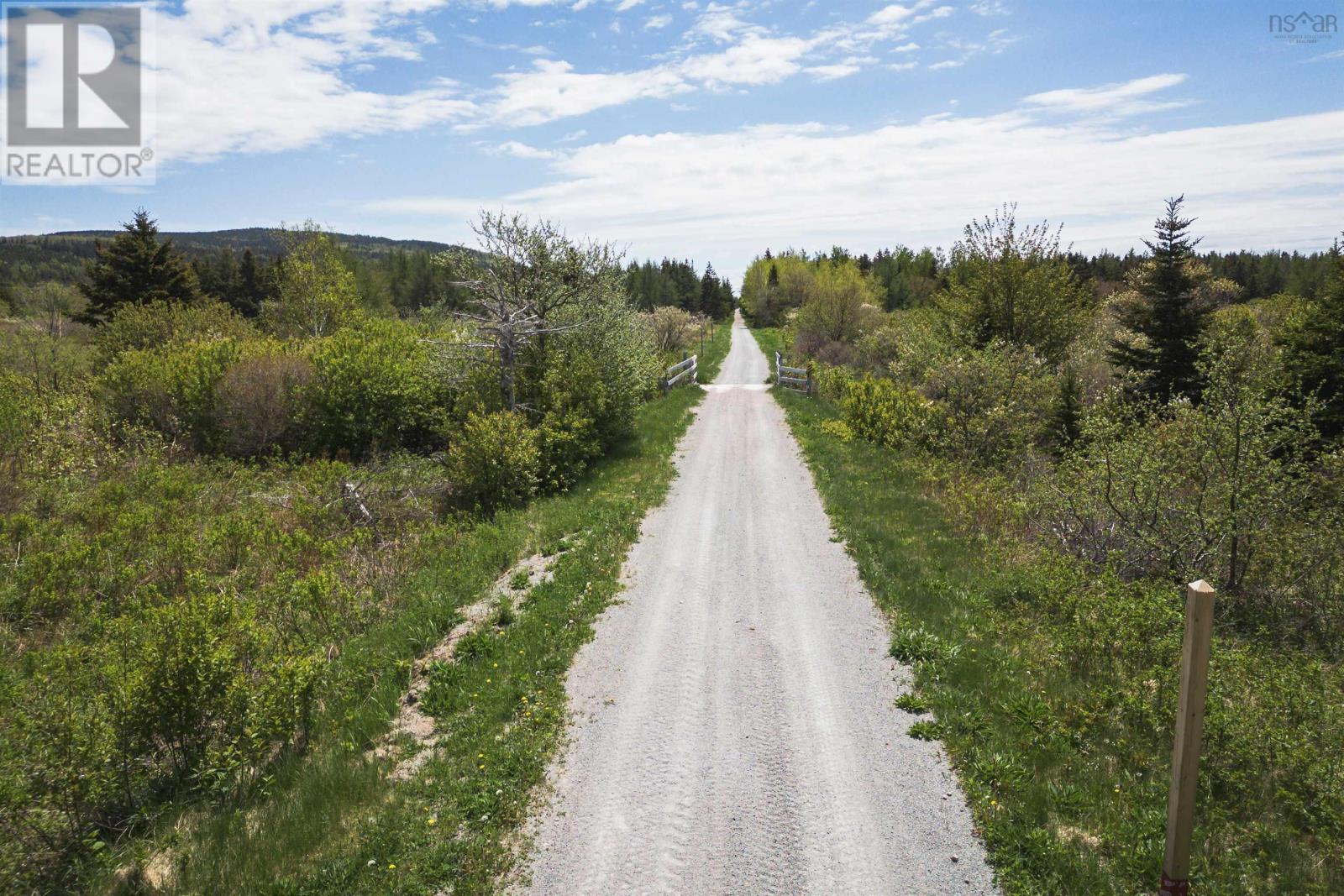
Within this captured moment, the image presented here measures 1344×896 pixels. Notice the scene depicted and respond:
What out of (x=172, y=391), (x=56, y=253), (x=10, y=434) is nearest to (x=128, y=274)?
(x=172, y=391)

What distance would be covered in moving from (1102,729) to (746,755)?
3699 mm

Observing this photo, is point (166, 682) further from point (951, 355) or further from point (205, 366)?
point (951, 355)

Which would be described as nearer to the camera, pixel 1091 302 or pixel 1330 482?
pixel 1330 482

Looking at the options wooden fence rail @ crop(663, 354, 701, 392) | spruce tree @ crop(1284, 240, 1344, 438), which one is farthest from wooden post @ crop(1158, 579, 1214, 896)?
wooden fence rail @ crop(663, 354, 701, 392)

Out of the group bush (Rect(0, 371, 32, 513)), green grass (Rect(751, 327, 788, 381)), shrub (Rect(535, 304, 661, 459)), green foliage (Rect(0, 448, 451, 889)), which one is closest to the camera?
green foliage (Rect(0, 448, 451, 889))

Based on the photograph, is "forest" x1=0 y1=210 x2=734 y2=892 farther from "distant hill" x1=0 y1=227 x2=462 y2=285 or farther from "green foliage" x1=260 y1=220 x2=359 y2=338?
"distant hill" x1=0 y1=227 x2=462 y2=285

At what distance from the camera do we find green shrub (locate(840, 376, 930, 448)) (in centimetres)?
1933

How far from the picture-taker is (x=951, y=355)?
21375 mm

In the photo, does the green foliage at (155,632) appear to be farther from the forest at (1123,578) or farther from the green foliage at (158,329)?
the green foliage at (158,329)

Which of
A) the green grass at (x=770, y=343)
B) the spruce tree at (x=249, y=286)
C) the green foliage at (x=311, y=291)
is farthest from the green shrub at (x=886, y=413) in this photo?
the spruce tree at (x=249, y=286)

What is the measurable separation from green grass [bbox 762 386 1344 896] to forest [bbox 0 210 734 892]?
6356 mm

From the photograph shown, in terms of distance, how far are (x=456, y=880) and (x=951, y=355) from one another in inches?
786

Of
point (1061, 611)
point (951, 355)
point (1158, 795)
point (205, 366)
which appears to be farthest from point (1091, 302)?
point (205, 366)

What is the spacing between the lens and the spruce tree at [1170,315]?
66.8 ft
